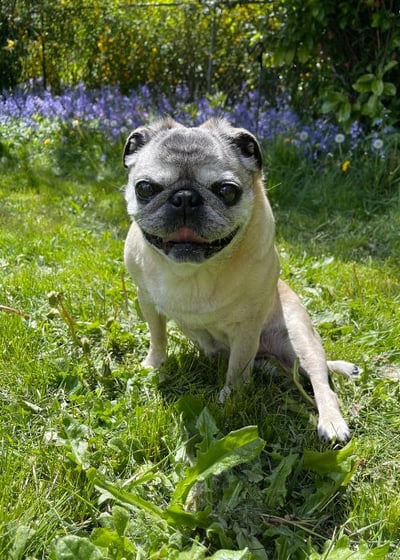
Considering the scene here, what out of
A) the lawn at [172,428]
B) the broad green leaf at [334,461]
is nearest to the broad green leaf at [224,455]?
the lawn at [172,428]

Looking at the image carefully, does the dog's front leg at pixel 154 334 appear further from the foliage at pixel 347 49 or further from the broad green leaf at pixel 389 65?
the broad green leaf at pixel 389 65

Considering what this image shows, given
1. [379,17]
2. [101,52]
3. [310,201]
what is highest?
[379,17]

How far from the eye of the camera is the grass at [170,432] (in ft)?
4.84

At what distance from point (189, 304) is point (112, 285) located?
104 cm

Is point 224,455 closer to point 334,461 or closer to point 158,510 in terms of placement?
point 158,510

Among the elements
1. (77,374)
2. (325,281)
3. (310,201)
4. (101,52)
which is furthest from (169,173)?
(101,52)

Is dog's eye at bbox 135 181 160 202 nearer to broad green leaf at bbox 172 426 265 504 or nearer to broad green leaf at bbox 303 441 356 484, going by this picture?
broad green leaf at bbox 172 426 265 504

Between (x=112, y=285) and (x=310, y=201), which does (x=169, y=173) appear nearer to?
(x=112, y=285)

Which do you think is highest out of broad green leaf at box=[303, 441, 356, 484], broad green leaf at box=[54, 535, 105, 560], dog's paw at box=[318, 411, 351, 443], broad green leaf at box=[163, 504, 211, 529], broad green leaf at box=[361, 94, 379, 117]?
broad green leaf at box=[361, 94, 379, 117]

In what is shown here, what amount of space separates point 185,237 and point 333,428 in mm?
907

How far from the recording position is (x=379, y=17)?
4.43 metres

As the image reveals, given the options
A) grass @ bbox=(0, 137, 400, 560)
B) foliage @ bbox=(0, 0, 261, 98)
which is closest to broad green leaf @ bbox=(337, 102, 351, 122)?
grass @ bbox=(0, 137, 400, 560)

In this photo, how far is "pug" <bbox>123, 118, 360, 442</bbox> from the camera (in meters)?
1.84

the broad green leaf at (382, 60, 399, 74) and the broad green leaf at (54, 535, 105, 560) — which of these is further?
the broad green leaf at (382, 60, 399, 74)
